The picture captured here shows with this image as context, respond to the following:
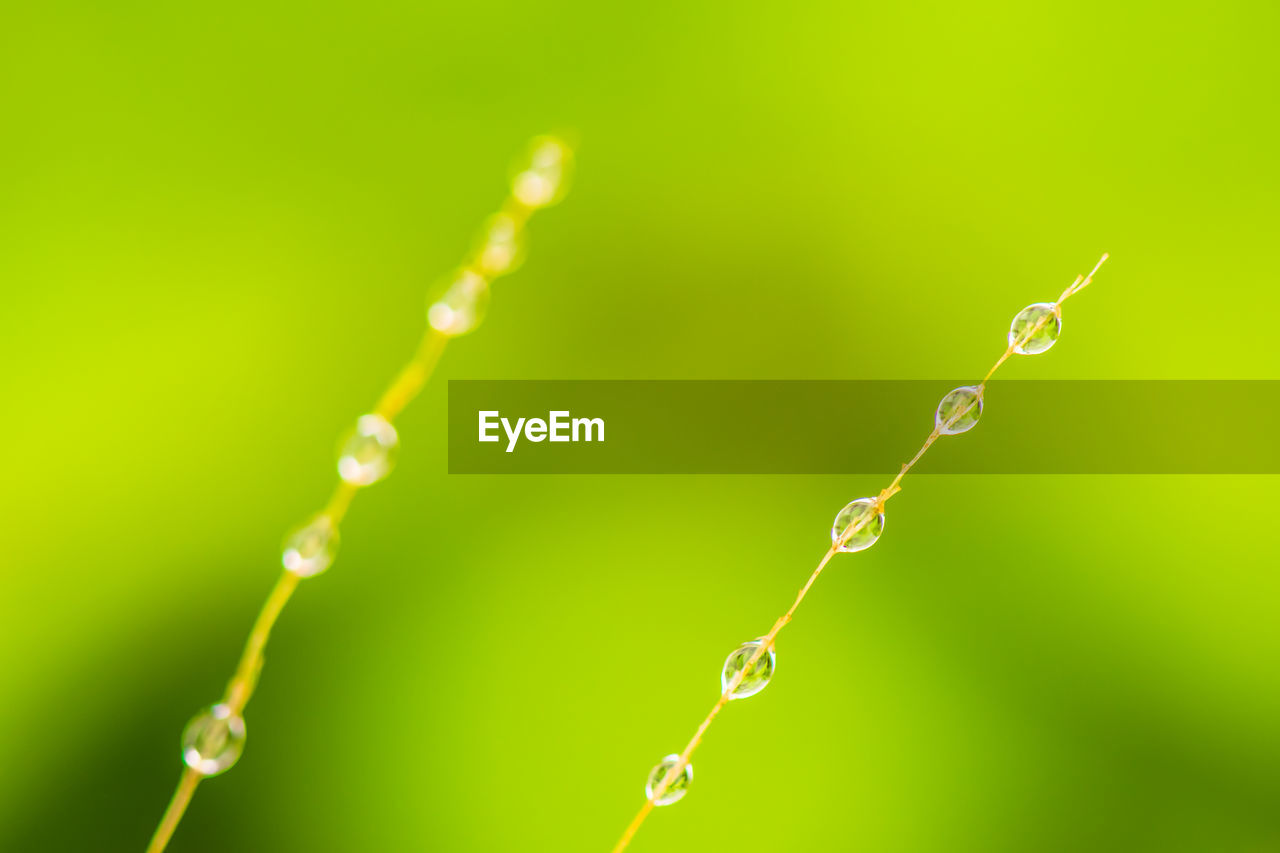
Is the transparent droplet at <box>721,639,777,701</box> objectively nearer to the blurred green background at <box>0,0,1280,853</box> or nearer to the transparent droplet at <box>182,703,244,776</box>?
the transparent droplet at <box>182,703,244,776</box>

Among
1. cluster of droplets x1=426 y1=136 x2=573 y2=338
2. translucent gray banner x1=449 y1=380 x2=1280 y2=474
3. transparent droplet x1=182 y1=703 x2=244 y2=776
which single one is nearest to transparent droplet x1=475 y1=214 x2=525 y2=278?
cluster of droplets x1=426 y1=136 x2=573 y2=338

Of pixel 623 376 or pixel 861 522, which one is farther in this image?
pixel 623 376

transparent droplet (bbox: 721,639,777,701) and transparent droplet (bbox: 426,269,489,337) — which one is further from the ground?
transparent droplet (bbox: 426,269,489,337)

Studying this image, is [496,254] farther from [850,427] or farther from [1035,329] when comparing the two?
[850,427]

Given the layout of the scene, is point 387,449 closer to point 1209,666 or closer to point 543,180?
point 543,180

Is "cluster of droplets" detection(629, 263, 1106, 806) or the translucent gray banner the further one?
the translucent gray banner

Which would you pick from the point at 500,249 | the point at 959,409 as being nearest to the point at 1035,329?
the point at 959,409

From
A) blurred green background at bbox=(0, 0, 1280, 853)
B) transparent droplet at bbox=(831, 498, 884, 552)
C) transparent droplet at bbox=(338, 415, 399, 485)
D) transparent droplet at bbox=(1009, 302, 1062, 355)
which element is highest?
blurred green background at bbox=(0, 0, 1280, 853)

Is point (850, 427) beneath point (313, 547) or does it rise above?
above

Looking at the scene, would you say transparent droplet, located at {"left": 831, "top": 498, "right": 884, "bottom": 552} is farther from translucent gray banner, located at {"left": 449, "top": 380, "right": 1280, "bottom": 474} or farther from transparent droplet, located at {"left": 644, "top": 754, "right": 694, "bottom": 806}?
translucent gray banner, located at {"left": 449, "top": 380, "right": 1280, "bottom": 474}
